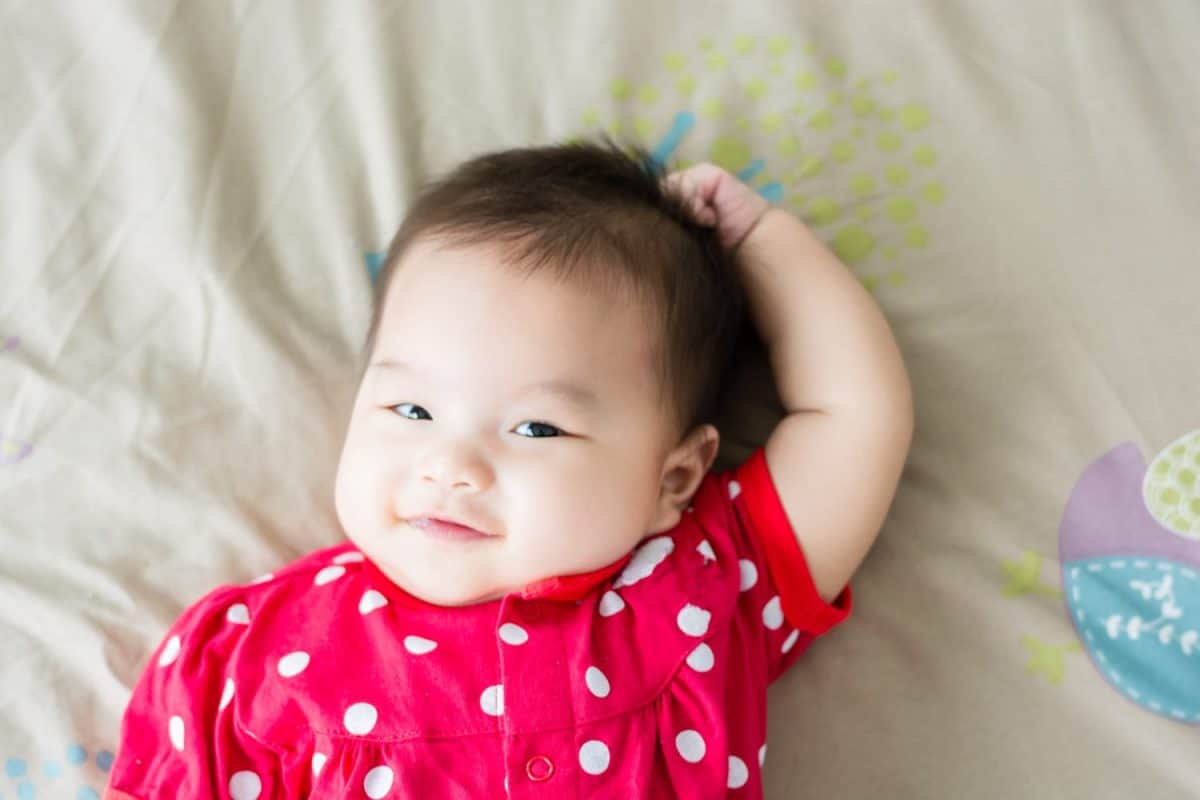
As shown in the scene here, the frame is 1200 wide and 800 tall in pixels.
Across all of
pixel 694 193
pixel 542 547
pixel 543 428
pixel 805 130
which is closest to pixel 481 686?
pixel 542 547

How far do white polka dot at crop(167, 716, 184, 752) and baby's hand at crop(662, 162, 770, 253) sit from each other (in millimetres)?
703

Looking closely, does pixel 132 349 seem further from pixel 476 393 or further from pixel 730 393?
pixel 730 393

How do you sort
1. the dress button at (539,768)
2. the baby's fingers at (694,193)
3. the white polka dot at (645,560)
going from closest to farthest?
the dress button at (539,768), the white polka dot at (645,560), the baby's fingers at (694,193)

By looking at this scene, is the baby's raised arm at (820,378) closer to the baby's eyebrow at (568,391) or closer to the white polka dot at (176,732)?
the baby's eyebrow at (568,391)

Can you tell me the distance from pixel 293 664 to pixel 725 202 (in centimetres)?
63

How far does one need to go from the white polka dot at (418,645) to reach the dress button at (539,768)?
0.43 feet

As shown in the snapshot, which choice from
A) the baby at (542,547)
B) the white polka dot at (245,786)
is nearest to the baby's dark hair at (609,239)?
the baby at (542,547)

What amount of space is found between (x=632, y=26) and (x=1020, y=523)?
2.35 ft

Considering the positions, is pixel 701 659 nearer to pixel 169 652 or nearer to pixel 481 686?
pixel 481 686

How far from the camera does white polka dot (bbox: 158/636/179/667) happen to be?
1040mm

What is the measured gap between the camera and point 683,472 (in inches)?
43.8

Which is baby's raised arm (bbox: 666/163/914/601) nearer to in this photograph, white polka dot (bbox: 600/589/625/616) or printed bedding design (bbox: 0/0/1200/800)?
printed bedding design (bbox: 0/0/1200/800)

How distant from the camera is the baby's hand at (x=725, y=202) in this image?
3.90ft

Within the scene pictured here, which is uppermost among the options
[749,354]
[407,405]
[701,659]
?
[407,405]
